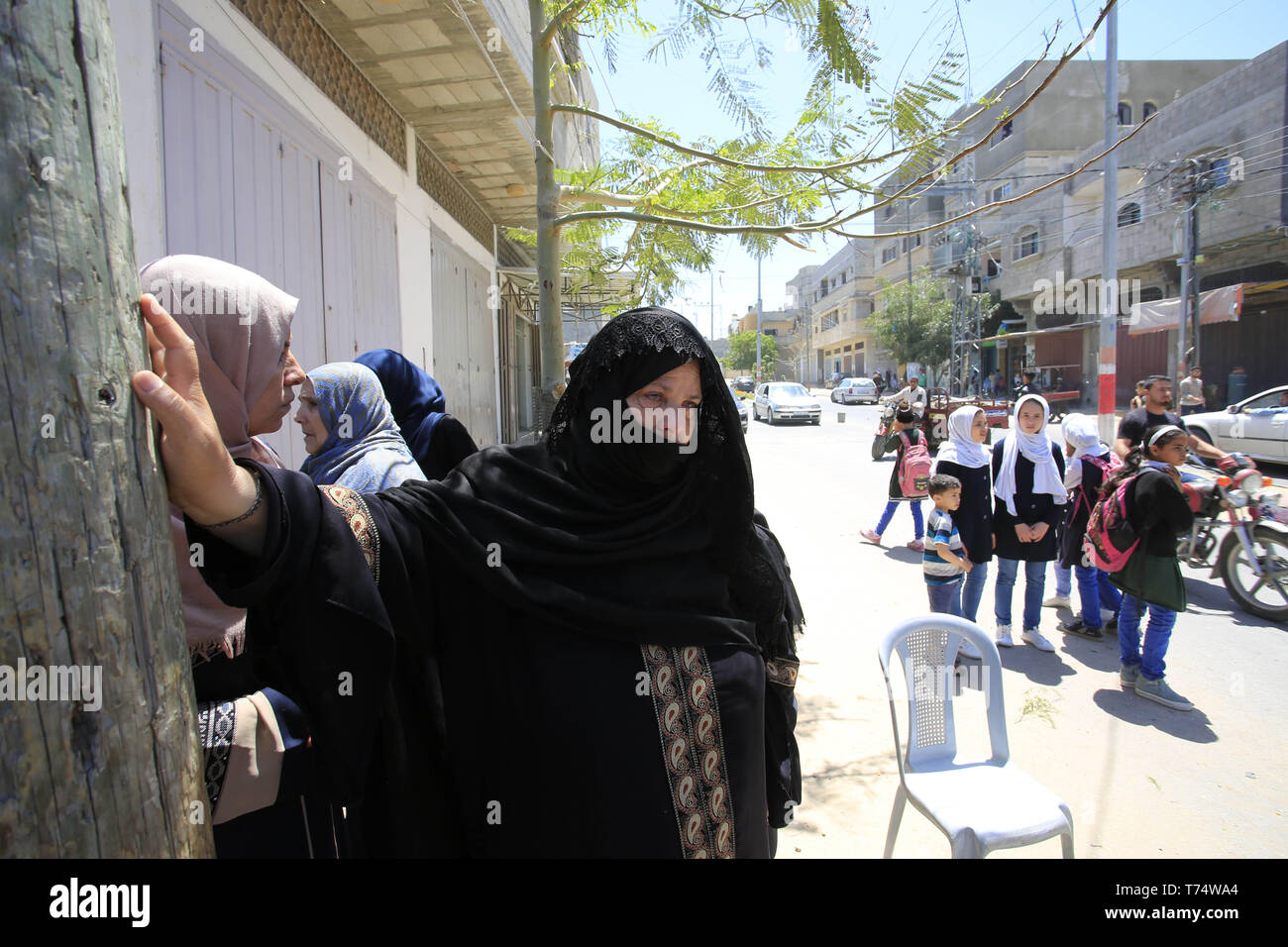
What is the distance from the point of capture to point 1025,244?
30.2 m

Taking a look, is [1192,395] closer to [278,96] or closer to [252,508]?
[278,96]

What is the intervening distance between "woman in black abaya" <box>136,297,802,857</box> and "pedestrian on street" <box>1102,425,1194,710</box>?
3.17 metres

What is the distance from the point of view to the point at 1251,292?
18.4 meters

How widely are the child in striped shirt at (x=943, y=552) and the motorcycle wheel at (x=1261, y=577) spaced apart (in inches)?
96.7

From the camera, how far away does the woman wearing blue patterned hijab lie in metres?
2.06

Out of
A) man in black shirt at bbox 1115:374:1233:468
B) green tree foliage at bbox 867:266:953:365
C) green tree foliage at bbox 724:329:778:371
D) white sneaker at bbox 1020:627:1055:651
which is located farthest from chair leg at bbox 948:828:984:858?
Answer: green tree foliage at bbox 724:329:778:371

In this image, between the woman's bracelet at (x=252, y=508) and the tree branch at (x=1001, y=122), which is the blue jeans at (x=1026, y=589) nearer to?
the tree branch at (x=1001, y=122)

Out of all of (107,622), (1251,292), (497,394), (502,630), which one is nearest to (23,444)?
(107,622)

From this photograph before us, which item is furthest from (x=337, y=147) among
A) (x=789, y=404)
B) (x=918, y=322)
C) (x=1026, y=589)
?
(x=918, y=322)

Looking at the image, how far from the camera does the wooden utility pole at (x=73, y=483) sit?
0.70 meters

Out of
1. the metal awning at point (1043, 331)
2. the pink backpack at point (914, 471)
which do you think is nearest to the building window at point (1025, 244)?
the metal awning at point (1043, 331)

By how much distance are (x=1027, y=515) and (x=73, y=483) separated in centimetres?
478

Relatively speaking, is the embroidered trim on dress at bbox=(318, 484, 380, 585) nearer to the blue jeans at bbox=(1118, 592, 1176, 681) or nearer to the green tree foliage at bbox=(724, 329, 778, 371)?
the blue jeans at bbox=(1118, 592, 1176, 681)
